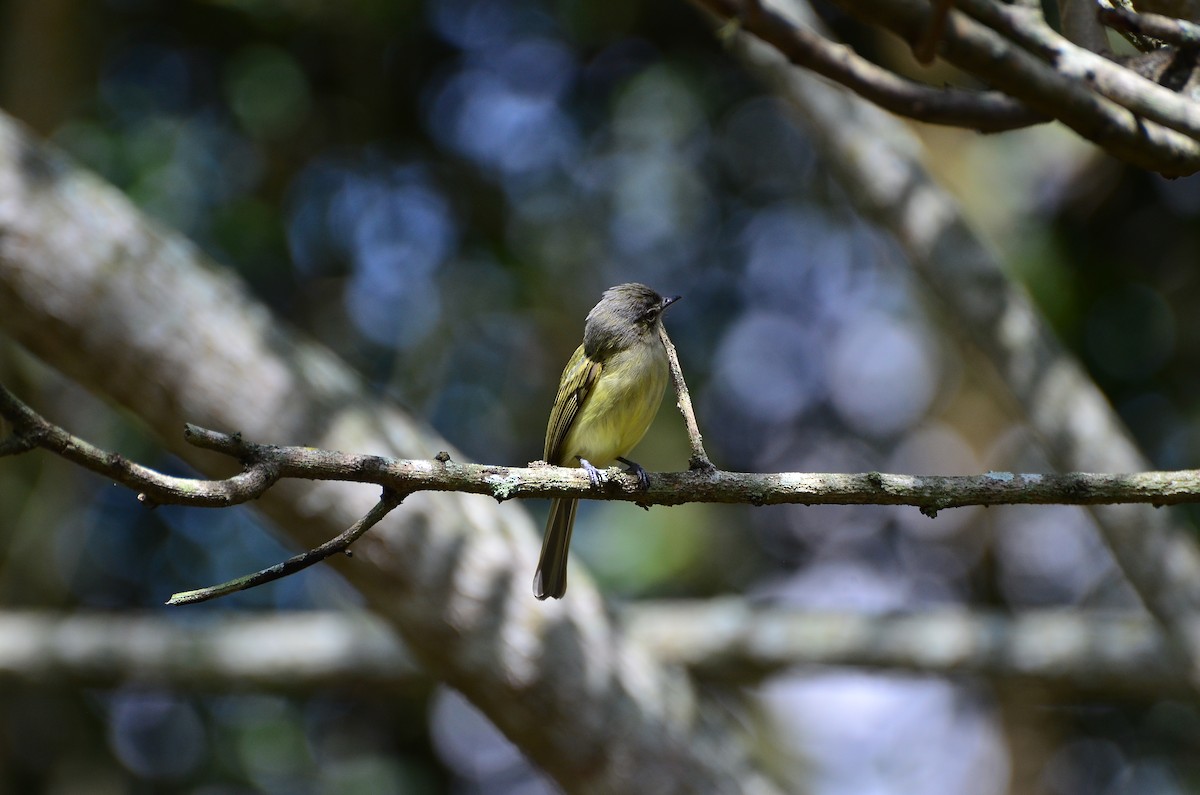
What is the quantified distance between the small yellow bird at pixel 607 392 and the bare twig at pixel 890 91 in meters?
1.30

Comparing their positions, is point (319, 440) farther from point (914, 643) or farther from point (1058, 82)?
point (914, 643)

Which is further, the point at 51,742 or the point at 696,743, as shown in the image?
the point at 51,742

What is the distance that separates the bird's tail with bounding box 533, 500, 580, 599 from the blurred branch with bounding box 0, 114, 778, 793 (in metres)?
0.15

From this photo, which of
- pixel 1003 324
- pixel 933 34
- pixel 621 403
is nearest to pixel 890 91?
pixel 933 34

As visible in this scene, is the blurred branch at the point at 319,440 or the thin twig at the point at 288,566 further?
the blurred branch at the point at 319,440

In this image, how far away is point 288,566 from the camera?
7.48 ft

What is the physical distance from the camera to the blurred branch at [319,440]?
177 inches

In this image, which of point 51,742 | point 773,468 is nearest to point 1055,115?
point 773,468

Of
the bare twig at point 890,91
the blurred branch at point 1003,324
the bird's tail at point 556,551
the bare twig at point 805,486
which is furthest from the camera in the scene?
the blurred branch at point 1003,324

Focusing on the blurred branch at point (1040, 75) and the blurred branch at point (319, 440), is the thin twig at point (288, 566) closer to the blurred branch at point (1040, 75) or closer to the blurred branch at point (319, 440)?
the blurred branch at point (1040, 75)

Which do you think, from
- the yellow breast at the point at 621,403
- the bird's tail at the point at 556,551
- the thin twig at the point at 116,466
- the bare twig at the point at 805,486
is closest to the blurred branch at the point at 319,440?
the bird's tail at the point at 556,551

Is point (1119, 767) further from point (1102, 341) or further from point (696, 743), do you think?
point (696, 743)

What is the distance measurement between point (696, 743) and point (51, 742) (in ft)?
19.2

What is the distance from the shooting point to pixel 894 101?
122 inches
